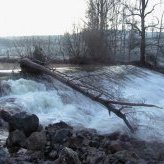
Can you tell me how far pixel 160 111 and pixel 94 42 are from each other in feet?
53.2

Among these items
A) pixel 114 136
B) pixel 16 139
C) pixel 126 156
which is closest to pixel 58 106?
pixel 114 136

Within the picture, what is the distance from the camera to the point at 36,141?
40.4 feet

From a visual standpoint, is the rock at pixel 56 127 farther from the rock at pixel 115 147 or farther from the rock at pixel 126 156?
the rock at pixel 126 156

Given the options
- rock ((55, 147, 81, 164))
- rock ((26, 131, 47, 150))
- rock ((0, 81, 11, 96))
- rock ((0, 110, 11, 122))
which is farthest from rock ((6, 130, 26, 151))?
rock ((0, 81, 11, 96))

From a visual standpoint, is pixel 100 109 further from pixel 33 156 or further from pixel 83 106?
pixel 33 156

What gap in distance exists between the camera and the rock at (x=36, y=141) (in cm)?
1218

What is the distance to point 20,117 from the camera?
13078 millimetres

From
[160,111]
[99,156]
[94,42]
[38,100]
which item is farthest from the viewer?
[94,42]

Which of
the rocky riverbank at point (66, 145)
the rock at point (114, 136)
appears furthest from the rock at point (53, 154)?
the rock at point (114, 136)

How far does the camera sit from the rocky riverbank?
1133 cm

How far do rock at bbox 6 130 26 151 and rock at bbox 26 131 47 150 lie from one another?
0.66 ft

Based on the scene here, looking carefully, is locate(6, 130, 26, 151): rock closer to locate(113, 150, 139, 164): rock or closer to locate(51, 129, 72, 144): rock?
locate(51, 129, 72, 144): rock

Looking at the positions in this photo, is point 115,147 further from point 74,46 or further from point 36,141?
point 74,46

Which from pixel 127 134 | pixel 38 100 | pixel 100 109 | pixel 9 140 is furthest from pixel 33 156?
pixel 100 109
